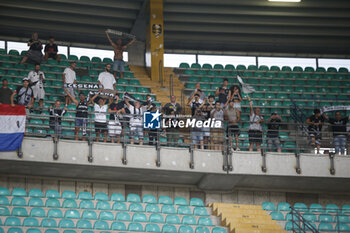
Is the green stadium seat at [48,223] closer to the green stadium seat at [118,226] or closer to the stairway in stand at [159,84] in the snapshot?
the green stadium seat at [118,226]

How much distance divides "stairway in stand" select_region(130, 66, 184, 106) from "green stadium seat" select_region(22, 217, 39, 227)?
23.6ft

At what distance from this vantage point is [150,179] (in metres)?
16.9

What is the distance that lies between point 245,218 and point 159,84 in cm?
709

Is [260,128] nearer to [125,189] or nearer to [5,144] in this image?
[125,189]

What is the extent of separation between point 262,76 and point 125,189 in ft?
26.2

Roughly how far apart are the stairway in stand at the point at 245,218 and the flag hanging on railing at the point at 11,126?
17.9 feet

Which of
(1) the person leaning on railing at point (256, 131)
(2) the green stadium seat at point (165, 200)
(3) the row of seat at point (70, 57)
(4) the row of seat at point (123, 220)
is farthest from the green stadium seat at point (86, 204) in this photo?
(3) the row of seat at point (70, 57)

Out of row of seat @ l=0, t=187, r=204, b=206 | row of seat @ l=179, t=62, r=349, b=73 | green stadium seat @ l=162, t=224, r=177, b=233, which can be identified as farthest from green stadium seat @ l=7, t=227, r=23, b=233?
row of seat @ l=179, t=62, r=349, b=73

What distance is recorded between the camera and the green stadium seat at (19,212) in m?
13.5

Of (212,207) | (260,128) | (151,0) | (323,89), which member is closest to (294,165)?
(260,128)

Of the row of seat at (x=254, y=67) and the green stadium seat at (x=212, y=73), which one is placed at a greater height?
the row of seat at (x=254, y=67)

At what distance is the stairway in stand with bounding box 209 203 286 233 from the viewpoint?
14.9 meters

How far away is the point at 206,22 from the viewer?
74.5ft

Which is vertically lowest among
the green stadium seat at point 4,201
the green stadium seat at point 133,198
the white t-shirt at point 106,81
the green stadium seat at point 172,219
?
the green stadium seat at point 172,219
